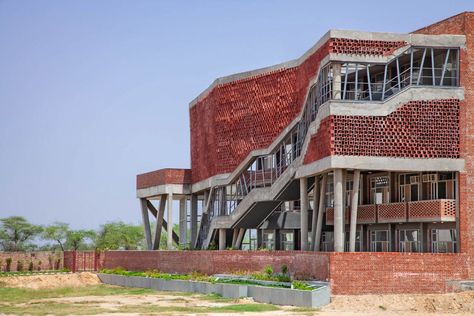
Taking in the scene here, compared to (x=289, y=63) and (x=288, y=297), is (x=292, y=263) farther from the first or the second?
(x=289, y=63)

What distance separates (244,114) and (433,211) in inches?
718

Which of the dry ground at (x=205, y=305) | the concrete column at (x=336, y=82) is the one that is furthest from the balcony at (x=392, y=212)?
the dry ground at (x=205, y=305)

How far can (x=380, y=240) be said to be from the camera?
167 ft

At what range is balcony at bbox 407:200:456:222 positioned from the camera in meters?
43.3

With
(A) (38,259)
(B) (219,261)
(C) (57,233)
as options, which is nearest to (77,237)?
(C) (57,233)

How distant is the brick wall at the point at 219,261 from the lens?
4197 centimetres

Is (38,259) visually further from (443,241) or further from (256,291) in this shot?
(443,241)

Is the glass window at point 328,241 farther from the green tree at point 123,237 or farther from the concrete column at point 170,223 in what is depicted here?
the green tree at point 123,237

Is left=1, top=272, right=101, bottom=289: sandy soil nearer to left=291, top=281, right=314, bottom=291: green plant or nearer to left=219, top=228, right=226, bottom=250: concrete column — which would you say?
left=219, top=228, right=226, bottom=250: concrete column

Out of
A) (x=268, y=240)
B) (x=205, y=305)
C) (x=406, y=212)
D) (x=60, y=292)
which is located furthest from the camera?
(x=268, y=240)

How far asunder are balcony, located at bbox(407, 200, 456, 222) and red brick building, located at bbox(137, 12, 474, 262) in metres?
0.05

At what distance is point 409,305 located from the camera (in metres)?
38.4

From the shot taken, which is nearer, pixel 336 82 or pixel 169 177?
pixel 336 82

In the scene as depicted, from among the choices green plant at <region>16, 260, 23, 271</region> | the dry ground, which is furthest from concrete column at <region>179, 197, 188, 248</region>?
the dry ground
